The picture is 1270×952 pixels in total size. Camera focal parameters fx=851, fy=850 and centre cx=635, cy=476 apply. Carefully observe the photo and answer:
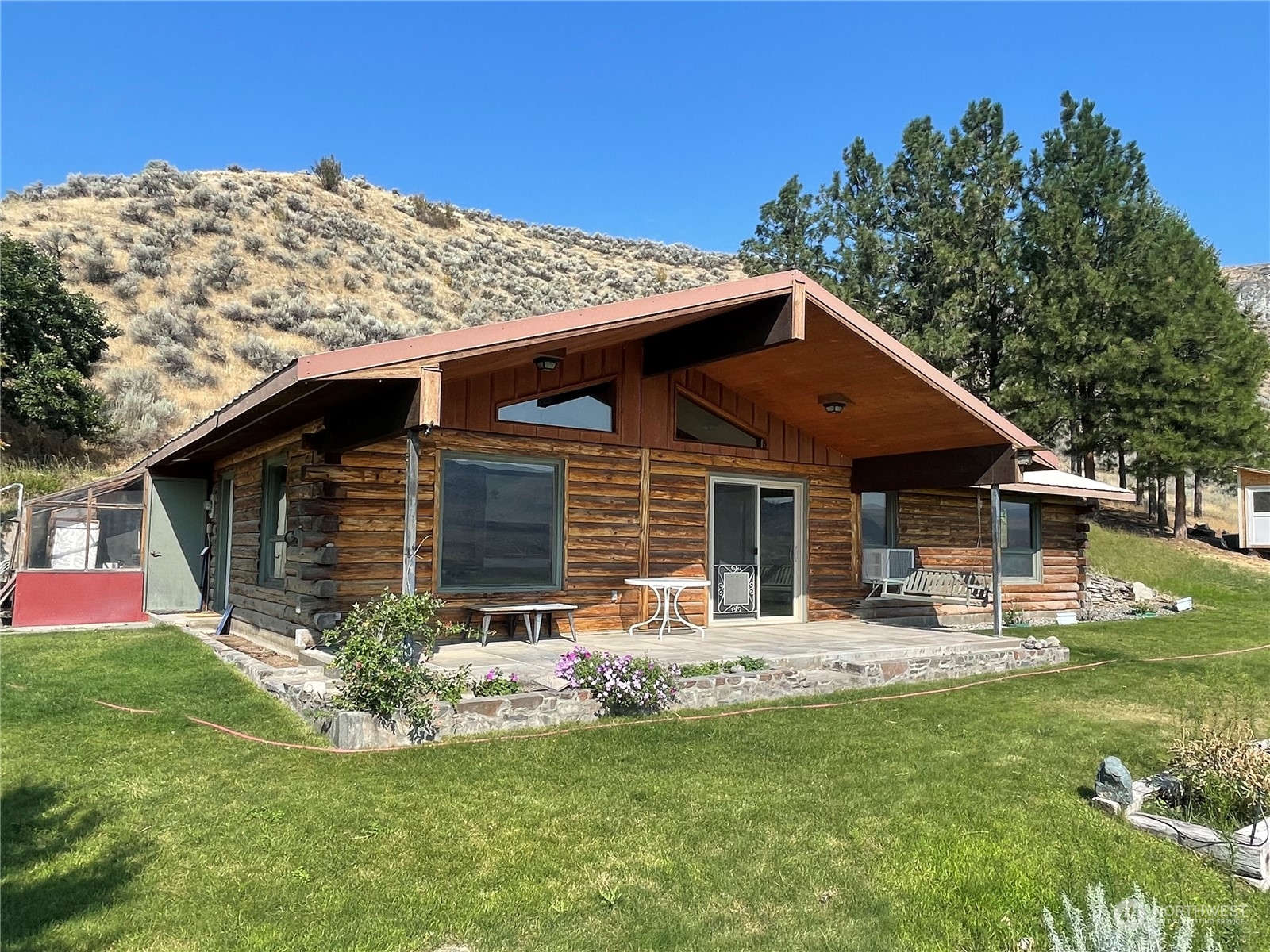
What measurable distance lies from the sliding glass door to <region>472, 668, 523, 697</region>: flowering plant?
467cm

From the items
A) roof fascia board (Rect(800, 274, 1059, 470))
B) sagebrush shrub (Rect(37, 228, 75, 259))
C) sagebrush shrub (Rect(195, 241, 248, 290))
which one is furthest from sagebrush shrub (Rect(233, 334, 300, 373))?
roof fascia board (Rect(800, 274, 1059, 470))

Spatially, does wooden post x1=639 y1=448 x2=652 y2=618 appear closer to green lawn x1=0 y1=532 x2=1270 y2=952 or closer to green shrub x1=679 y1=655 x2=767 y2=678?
green shrub x1=679 y1=655 x2=767 y2=678

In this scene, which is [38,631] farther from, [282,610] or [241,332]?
A: [241,332]

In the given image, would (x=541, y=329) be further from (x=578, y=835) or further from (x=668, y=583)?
(x=578, y=835)

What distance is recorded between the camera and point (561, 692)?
5793mm

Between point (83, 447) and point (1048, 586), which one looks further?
point (83, 447)

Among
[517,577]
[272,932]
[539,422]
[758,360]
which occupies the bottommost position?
[272,932]

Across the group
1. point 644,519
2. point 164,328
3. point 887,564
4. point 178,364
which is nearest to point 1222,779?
point 644,519

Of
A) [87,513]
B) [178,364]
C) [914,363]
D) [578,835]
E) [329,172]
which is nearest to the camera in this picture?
[578,835]

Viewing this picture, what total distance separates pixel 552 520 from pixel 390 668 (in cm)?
401

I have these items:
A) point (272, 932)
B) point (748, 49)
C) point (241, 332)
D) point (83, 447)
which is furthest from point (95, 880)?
point (241, 332)

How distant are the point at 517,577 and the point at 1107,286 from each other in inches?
638

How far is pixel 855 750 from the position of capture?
17.3ft

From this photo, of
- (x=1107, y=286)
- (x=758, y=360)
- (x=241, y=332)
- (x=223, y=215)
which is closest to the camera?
(x=758, y=360)
